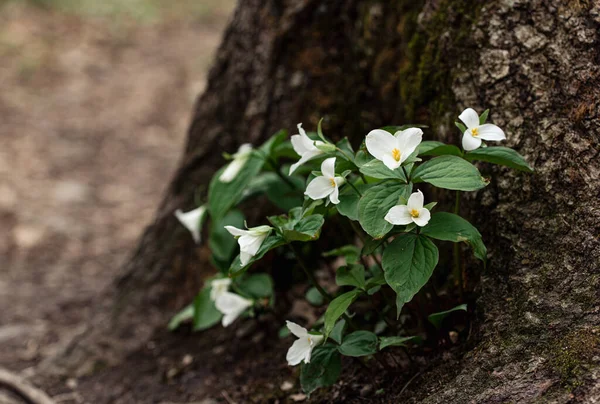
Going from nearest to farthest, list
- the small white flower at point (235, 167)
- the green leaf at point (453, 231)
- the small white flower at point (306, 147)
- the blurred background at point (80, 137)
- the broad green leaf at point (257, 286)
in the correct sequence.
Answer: the green leaf at point (453, 231) → the small white flower at point (306, 147) → the small white flower at point (235, 167) → the broad green leaf at point (257, 286) → the blurred background at point (80, 137)

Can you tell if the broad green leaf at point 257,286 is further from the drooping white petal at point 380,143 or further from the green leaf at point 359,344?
the drooping white petal at point 380,143

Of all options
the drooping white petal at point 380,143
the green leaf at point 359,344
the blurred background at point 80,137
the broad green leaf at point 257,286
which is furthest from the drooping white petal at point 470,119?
the blurred background at point 80,137

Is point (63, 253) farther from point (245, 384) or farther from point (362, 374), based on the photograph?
point (362, 374)

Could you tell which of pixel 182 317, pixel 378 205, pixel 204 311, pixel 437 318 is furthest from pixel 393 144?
pixel 182 317

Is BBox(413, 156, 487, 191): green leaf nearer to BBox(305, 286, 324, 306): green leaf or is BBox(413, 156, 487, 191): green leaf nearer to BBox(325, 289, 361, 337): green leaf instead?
BBox(325, 289, 361, 337): green leaf

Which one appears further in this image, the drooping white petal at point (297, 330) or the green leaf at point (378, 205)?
the drooping white petal at point (297, 330)

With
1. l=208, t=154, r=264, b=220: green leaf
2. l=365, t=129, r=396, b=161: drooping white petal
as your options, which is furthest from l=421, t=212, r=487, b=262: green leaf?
l=208, t=154, r=264, b=220: green leaf

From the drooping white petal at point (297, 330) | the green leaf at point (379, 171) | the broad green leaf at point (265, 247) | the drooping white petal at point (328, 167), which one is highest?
the drooping white petal at point (328, 167)
